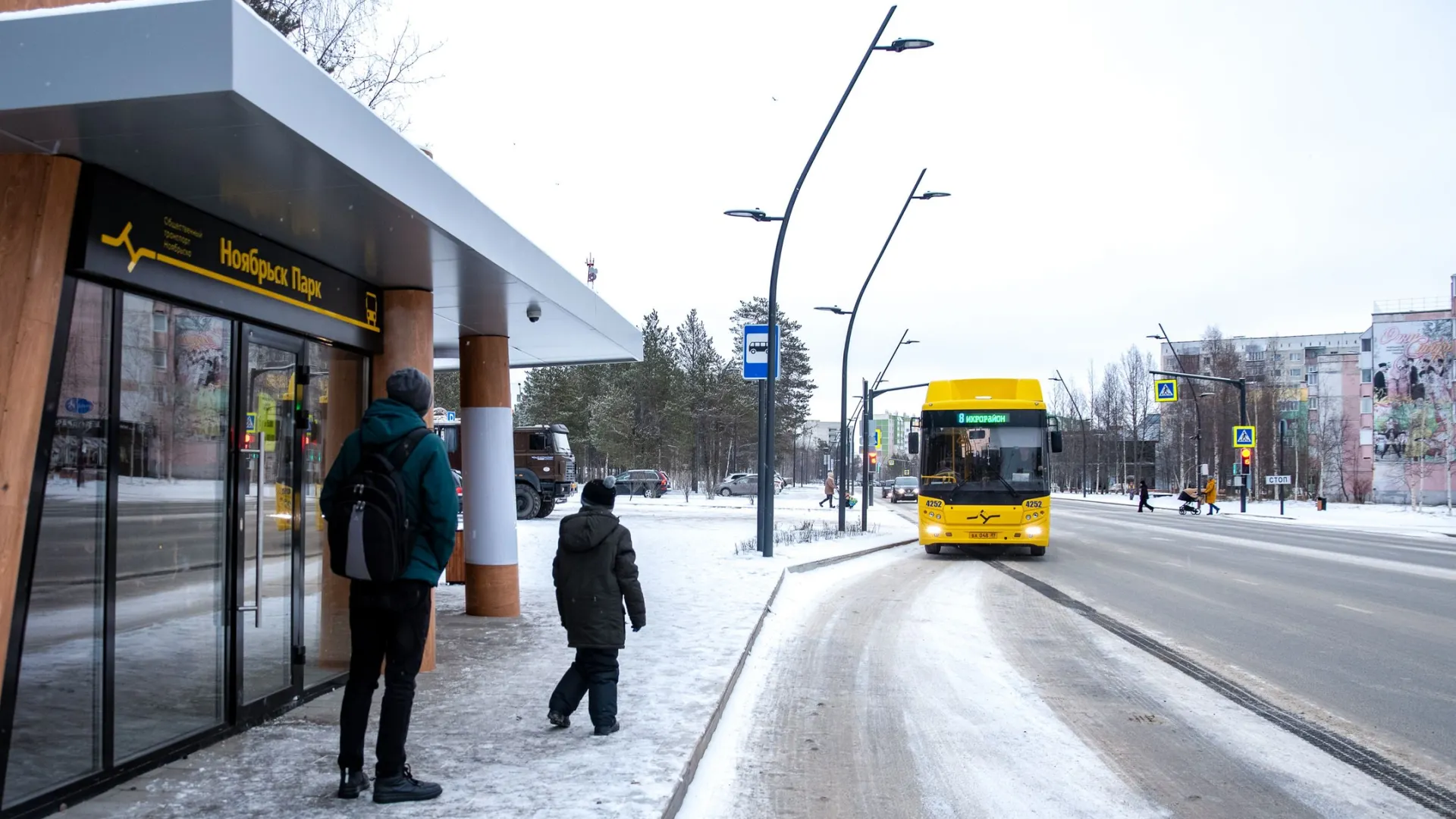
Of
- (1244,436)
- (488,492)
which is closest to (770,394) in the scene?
(488,492)

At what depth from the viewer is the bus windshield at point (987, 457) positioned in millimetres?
19547

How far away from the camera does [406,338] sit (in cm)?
783

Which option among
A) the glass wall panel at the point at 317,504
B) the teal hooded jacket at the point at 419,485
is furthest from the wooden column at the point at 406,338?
the teal hooded jacket at the point at 419,485

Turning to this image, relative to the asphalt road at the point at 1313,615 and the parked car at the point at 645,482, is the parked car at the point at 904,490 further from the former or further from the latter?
the asphalt road at the point at 1313,615

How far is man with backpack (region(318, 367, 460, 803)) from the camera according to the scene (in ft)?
13.9

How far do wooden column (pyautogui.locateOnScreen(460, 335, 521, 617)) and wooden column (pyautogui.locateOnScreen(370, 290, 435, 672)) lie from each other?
2.12m

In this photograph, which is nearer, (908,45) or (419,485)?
(419,485)

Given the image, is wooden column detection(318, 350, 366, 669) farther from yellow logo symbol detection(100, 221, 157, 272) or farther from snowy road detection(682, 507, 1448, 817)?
snowy road detection(682, 507, 1448, 817)

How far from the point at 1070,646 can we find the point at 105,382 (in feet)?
27.4

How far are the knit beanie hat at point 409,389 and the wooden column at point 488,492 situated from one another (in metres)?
5.57

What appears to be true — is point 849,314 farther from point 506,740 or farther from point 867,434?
point 506,740

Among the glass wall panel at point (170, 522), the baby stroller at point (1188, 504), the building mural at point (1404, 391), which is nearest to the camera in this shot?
the glass wall panel at point (170, 522)

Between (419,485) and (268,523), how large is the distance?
2337 millimetres

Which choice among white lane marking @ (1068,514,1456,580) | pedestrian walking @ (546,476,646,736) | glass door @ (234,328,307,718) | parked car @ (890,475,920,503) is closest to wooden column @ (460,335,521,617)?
glass door @ (234,328,307,718)
